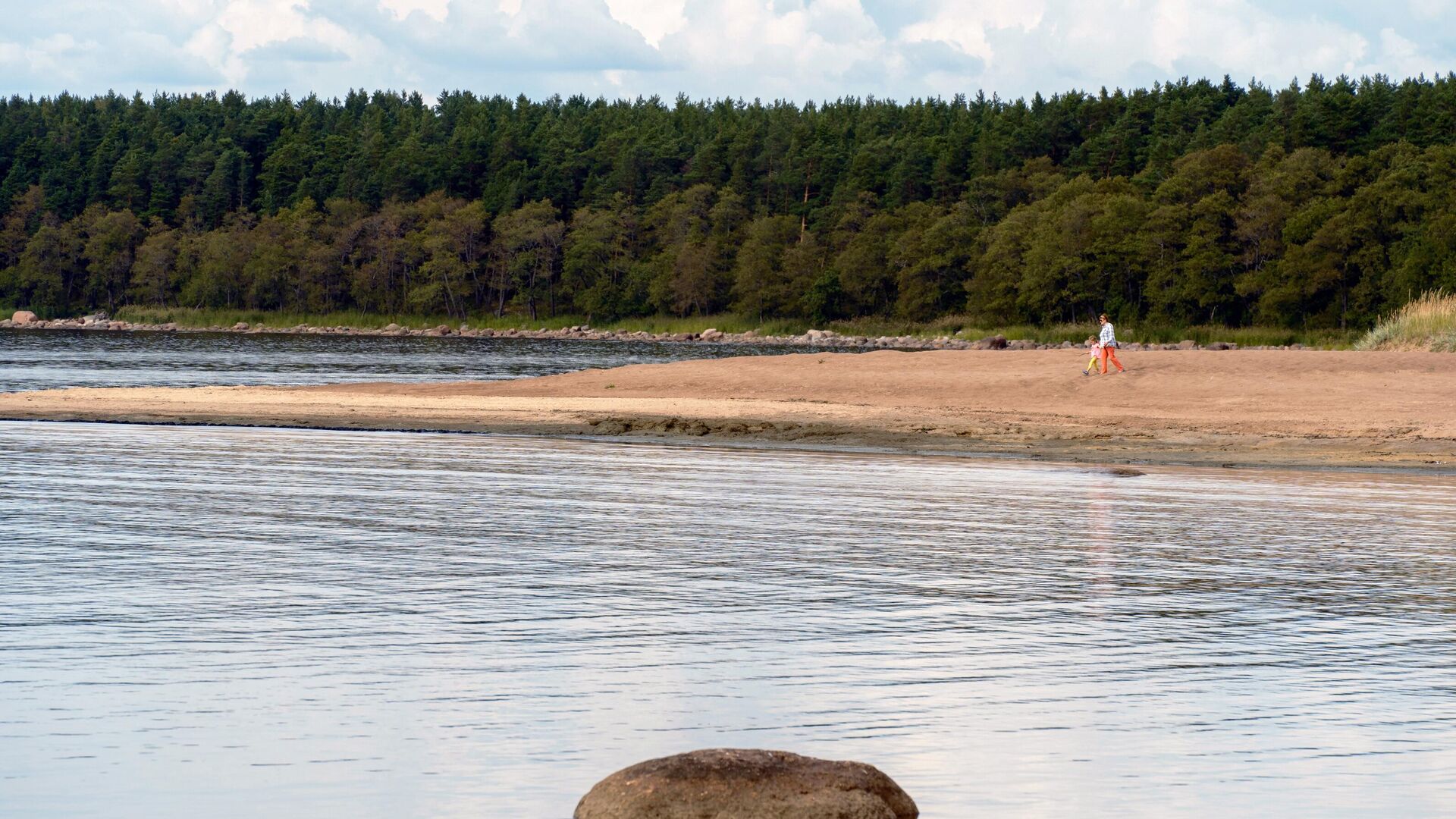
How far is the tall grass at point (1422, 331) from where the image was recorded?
131 feet

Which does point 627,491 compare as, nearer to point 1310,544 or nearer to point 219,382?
point 1310,544

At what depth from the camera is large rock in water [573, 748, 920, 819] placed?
630 cm

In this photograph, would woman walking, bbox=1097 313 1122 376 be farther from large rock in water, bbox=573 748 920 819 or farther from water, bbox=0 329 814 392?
large rock in water, bbox=573 748 920 819

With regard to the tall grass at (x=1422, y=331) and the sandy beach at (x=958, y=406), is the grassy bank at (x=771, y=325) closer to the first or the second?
the tall grass at (x=1422, y=331)

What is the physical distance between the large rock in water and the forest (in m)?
94.3

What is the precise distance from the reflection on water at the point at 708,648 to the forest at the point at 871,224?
8520 cm

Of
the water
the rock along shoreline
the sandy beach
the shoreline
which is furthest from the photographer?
the rock along shoreline

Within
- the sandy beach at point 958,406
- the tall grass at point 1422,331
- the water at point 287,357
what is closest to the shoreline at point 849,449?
the sandy beach at point 958,406

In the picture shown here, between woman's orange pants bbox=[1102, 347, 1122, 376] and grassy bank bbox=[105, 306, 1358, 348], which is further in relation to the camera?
grassy bank bbox=[105, 306, 1358, 348]

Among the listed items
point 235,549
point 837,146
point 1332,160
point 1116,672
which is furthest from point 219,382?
point 837,146

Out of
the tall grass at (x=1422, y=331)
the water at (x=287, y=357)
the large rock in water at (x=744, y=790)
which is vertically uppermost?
the tall grass at (x=1422, y=331)

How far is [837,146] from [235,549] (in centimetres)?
15896

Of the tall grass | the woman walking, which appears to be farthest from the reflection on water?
the tall grass

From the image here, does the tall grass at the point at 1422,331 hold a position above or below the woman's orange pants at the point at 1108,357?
above
